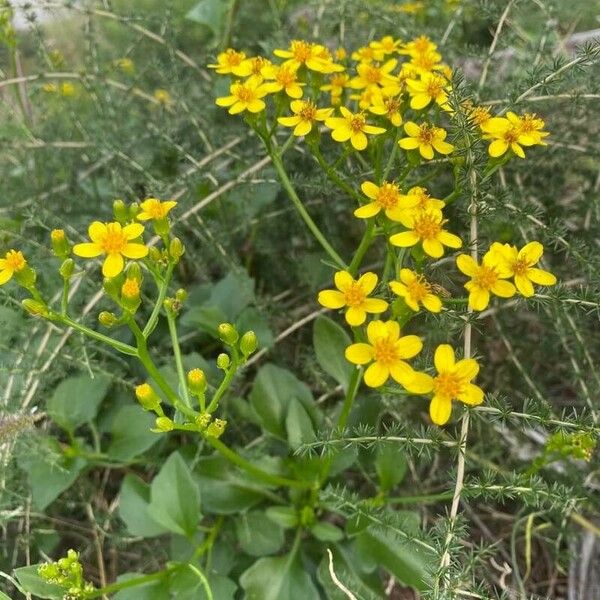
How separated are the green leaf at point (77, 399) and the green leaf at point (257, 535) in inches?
15.4

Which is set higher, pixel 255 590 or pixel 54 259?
pixel 54 259

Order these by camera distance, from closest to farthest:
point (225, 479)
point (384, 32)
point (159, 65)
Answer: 1. point (225, 479)
2. point (159, 65)
3. point (384, 32)

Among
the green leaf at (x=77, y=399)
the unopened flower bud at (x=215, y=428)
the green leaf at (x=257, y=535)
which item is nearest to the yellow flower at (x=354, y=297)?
the unopened flower bud at (x=215, y=428)

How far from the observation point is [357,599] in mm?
1149

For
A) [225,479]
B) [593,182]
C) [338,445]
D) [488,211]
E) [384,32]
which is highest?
[384,32]

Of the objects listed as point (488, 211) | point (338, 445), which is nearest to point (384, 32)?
point (488, 211)

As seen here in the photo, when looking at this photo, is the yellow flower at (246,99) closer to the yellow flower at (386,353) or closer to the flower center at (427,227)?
the flower center at (427,227)

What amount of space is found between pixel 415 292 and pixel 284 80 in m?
0.51

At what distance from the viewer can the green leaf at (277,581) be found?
4.19ft

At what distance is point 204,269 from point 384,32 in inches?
32.8

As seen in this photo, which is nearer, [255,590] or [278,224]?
[255,590]

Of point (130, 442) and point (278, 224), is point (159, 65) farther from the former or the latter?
point (130, 442)

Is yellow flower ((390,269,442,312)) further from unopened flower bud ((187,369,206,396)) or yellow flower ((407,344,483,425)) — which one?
A: unopened flower bud ((187,369,206,396))

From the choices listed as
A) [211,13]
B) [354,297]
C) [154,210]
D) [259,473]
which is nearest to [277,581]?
[259,473]
